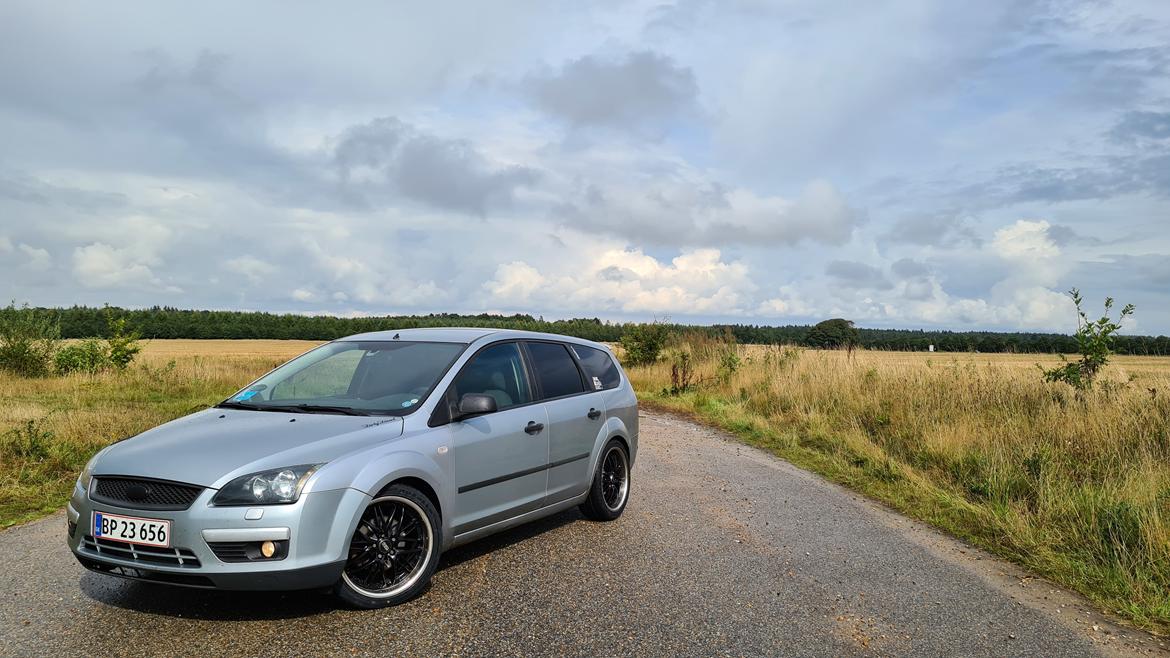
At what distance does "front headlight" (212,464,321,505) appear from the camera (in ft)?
14.0

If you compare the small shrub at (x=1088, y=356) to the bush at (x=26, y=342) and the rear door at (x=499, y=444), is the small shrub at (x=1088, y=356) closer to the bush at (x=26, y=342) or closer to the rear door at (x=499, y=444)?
the rear door at (x=499, y=444)

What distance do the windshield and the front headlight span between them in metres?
0.92

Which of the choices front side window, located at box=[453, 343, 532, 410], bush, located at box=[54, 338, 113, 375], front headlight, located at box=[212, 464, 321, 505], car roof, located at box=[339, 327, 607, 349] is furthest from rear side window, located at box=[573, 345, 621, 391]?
bush, located at box=[54, 338, 113, 375]

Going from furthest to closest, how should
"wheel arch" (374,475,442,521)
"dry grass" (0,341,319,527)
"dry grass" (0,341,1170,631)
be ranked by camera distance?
"dry grass" (0,341,319,527) → "dry grass" (0,341,1170,631) → "wheel arch" (374,475,442,521)

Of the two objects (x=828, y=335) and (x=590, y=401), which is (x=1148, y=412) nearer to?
(x=590, y=401)

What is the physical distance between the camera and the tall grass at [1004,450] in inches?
255

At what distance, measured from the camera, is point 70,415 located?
11.7 m

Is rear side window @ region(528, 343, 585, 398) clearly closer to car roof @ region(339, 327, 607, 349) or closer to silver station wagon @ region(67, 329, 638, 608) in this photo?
silver station wagon @ region(67, 329, 638, 608)

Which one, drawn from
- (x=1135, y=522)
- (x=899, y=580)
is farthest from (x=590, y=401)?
(x=1135, y=522)

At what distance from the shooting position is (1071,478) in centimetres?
889

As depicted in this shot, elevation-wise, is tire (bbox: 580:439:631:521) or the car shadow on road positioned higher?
tire (bbox: 580:439:631:521)

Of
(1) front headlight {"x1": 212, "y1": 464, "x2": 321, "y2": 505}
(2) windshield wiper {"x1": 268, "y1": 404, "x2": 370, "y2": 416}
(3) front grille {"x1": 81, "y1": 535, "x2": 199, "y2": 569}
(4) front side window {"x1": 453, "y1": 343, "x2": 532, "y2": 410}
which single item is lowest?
(3) front grille {"x1": 81, "y1": 535, "x2": 199, "y2": 569}

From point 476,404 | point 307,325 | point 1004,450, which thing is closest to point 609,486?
point 476,404

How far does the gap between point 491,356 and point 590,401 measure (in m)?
1.22
